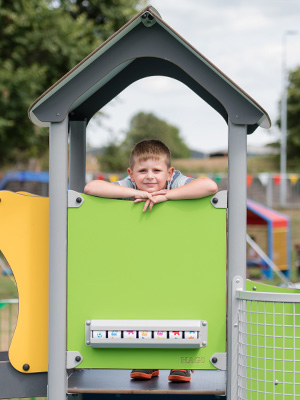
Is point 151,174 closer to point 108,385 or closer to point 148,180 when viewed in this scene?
point 148,180

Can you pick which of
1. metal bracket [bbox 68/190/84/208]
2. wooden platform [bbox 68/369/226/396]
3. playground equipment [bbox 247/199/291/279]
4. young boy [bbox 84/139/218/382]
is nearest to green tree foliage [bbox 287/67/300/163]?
playground equipment [bbox 247/199/291/279]

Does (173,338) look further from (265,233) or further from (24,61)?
(265,233)

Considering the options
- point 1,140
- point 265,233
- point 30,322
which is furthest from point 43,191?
point 30,322

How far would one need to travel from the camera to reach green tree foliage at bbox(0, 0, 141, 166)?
13742 mm

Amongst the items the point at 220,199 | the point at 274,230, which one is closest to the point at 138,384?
the point at 220,199

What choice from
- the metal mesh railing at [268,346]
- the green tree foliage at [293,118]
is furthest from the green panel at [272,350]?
the green tree foliage at [293,118]

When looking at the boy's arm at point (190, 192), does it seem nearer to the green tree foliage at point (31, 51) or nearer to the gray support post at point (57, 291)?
the gray support post at point (57, 291)

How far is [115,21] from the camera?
54.2 feet

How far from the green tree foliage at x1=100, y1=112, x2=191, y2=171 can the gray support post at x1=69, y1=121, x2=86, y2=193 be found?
16768mm

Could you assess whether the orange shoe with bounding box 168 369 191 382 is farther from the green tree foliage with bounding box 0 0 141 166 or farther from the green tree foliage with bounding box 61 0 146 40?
the green tree foliage with bounding box 61 0 146 40

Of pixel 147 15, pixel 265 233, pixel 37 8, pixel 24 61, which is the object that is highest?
pixel 37 8

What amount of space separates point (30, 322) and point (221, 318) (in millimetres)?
976

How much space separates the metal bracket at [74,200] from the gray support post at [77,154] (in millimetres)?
947

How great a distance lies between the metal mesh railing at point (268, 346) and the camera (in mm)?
2797
